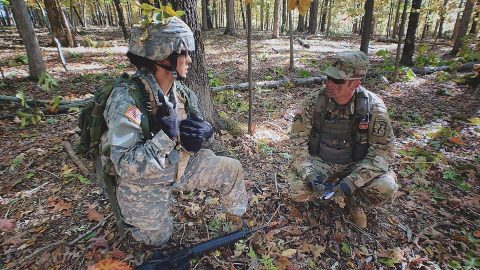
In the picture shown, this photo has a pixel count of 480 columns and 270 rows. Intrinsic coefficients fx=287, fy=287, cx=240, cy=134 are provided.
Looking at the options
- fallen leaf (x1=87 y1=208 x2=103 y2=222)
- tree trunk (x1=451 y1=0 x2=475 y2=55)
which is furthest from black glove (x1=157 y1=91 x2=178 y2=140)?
tree trunk (x1=451 y1=0 x2=475 y2=55)

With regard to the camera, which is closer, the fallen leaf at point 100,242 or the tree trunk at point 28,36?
the fallen leaf at point 100,242

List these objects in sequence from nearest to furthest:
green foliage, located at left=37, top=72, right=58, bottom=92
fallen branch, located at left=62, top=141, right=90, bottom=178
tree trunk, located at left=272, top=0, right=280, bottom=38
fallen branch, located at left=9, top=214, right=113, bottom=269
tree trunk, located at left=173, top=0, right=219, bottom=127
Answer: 1. fallen branch, located at left=9, top=214, right=113, bottom=269
2. tree trunk, located at left=173, top=0, right=219, bottom=127
3. fallen branch, located at left=62, top=141, right=90, bottom=178
4. green foliage, located at left=37, top=72, right=58, bottom=92
5. tree trunk, located at left=272, top=0, right=280, bottom=38

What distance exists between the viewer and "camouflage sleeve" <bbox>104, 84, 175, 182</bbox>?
7.51 ft

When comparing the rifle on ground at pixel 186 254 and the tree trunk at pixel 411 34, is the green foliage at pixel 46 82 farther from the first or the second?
the tree trunk at pixel 411 34

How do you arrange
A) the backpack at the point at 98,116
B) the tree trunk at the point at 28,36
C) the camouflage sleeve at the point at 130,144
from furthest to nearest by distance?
1. the tree trunk at the point at 28,36
2. the backpack at the point at 98,116
3. the camouflage sleeve at the point at 130,144

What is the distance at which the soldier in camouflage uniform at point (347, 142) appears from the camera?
3.12 m

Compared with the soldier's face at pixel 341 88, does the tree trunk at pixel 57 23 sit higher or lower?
higher

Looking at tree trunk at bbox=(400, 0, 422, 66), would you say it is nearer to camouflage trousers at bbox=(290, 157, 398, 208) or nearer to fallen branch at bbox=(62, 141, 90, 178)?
camouflage trousers at bbox=(290, 157, 398, 208)

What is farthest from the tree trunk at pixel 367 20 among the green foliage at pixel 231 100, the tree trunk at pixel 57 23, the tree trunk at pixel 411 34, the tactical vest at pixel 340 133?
the tree trunk at pixel 57 23

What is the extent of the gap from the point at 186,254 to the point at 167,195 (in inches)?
23.0

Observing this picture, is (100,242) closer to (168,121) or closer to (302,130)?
(168,121)

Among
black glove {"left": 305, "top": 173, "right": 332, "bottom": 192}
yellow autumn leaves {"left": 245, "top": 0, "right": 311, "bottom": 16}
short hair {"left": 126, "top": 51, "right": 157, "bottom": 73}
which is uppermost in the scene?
yellow autumn leaves {"left": 245, "top": 0, "right": 311, "bottom": 16}

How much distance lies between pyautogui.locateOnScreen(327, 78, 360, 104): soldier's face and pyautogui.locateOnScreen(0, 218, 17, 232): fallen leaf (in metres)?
3.81

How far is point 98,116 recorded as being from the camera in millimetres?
2463
